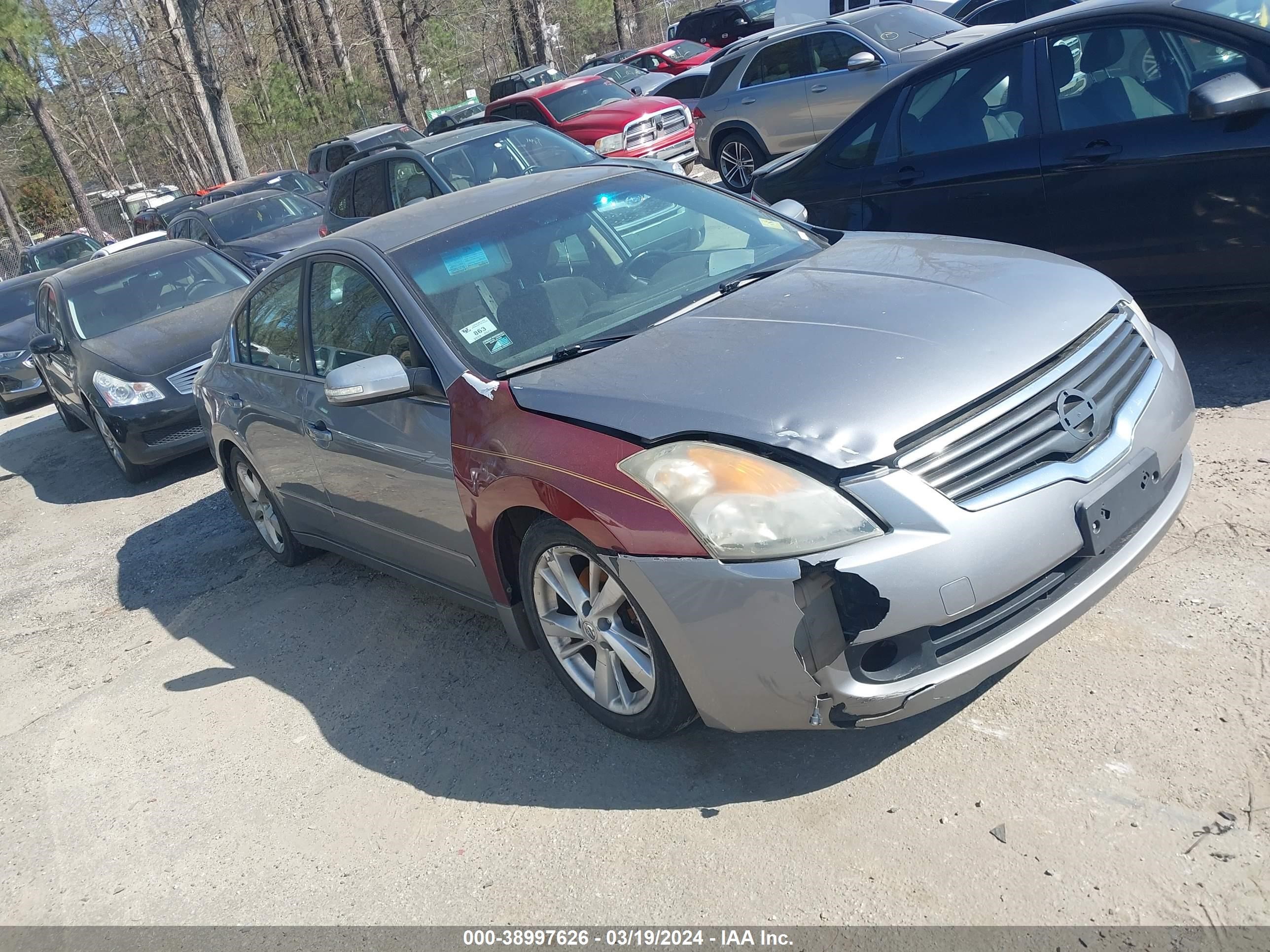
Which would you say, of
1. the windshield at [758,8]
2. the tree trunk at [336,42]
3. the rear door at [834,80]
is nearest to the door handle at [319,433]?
the rear door at [834,80]

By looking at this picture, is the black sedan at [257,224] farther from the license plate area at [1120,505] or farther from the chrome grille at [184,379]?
the license plate area at [1120,505]

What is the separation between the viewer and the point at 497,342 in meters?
3.92

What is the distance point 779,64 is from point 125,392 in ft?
26.3

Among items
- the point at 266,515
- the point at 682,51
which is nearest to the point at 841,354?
the point at 266,515

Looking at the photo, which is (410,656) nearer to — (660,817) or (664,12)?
(660,817)

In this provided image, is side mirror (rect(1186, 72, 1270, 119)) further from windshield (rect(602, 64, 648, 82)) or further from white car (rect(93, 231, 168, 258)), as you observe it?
windshield (rect(602, 64, 648, 82))

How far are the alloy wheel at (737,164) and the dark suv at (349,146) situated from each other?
9.55m

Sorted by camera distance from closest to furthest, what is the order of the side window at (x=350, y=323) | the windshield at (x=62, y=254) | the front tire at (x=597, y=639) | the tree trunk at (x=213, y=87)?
the front tire at (x=597, y=639), the side window at (x=350, y=323), the windshield at (x=62, y=254), the tree trunk at (x=213, y=87)

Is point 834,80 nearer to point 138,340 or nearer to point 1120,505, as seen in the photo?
point 138,340

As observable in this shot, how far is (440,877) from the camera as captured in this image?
3.25 m

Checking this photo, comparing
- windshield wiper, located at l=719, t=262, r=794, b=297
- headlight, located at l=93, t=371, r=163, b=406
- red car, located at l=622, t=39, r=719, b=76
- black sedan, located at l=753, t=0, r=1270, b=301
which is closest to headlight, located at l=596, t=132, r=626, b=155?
headlight, located at l=93, t=371, r=163, b=406

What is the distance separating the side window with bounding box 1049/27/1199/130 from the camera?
16.8 ft

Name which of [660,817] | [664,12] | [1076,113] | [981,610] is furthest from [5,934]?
[664,12]

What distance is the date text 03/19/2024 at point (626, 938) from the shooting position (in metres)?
2.73
